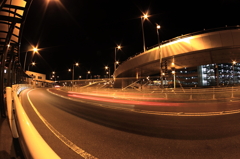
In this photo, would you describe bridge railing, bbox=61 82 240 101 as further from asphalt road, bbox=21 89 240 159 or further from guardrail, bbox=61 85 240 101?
asphalt road, bbox=21 89 240 159

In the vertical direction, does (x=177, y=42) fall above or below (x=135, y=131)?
above

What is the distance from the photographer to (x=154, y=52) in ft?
80.7

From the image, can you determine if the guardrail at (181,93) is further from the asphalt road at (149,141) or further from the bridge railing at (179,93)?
the asphalt road at (149,141)

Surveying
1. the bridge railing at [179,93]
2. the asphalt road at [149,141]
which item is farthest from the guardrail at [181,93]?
the asphalt road at [149,141]

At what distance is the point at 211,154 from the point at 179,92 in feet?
44.9

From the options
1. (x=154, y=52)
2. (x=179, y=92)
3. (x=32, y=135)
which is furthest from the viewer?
(x=154, y=52)

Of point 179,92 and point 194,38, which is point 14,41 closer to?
point 179,92

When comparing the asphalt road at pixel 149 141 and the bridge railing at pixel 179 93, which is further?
the bridge railing at pixel 179 93

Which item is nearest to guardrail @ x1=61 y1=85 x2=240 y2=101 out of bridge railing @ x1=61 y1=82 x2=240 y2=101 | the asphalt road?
bridge railing @ x1=61 y1=82 x2=240 y2=101

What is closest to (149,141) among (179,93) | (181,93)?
(179,93)

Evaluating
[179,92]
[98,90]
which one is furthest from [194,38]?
[98,90]

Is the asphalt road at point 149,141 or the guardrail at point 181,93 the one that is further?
the guardrail at point 181,93

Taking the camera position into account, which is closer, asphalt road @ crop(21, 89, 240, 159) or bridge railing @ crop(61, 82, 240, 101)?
asphalt road @ crop(21, 89, 240, 159)

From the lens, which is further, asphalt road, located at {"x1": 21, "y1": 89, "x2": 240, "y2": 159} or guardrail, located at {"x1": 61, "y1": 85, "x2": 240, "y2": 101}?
guardrail, located at {"x1": 61, "y1": 85, "x2": 240, "y2": 101}
